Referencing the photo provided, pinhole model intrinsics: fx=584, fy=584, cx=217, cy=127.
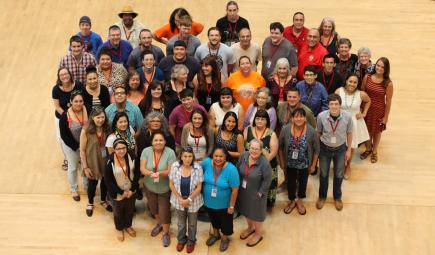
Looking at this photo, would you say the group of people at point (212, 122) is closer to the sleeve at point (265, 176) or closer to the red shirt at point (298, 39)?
the sleeve at point (265, 176)

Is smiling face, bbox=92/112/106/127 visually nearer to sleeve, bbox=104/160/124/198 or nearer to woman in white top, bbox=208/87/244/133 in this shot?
sleeve, bbox=104/160/124/198

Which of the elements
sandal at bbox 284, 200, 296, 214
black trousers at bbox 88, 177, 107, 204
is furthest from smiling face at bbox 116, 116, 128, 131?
sandal at bbox 284, 200, 296, 214

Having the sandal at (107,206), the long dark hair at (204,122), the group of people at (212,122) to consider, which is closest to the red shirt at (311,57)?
the group of people at (212,122)

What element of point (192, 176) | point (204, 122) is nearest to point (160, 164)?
point (192, 176)

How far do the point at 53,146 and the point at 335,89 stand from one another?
371 centimetres

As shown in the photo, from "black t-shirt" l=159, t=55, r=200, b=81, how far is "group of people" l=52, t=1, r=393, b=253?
0.01m

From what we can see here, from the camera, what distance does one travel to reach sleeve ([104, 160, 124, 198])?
5805 millimetres

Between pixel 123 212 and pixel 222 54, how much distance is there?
235cm

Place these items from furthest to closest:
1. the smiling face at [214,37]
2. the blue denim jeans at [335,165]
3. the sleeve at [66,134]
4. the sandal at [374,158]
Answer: the sandal at [374,158] < the smiling face at [214,37] < the blue denim jeans at [335,165] < the sleeve at [66,134]

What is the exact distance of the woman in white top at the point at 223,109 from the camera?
627 cm

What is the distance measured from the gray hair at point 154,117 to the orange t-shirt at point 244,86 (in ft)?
3.43

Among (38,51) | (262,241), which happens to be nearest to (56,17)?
(38,51)

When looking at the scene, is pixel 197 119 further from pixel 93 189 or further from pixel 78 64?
pixel 78 64

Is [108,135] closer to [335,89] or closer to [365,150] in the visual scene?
[335,89]
